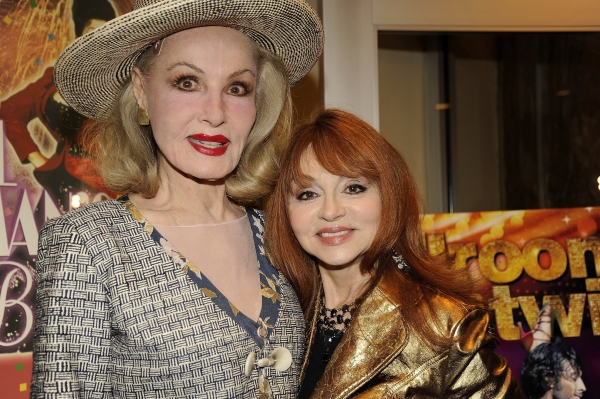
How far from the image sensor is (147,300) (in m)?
1.58

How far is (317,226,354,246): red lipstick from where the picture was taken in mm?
1816

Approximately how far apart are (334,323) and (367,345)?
0.18 metres

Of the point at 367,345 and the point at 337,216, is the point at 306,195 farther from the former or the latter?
the point at 367,345

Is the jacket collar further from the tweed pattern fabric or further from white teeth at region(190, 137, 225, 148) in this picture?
white teeth at region(190, 137, 225, 148)

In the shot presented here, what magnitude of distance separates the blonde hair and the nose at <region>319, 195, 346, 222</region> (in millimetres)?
308

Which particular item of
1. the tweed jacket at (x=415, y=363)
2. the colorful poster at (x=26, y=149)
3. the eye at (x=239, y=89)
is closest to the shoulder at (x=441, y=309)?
the tweed jacket at (x=415, y=363)

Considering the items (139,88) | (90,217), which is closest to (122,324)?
(90,217)

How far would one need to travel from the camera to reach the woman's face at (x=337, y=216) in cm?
181

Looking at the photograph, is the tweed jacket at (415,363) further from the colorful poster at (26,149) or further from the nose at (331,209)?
the colorful poster at (26,149)

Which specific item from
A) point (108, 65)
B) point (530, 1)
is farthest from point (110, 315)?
point (530, 1)

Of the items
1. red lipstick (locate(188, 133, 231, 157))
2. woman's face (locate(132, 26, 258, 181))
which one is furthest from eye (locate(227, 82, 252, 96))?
red lipstick (locate(188, 133, 231, 157))

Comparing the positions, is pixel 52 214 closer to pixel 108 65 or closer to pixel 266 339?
pixel 108 65

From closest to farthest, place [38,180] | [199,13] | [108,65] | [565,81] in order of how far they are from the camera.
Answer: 1. [199,13]
2. [108,65]
3. [38,180]
4. [565,81]

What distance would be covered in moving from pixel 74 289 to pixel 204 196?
0.52 m
